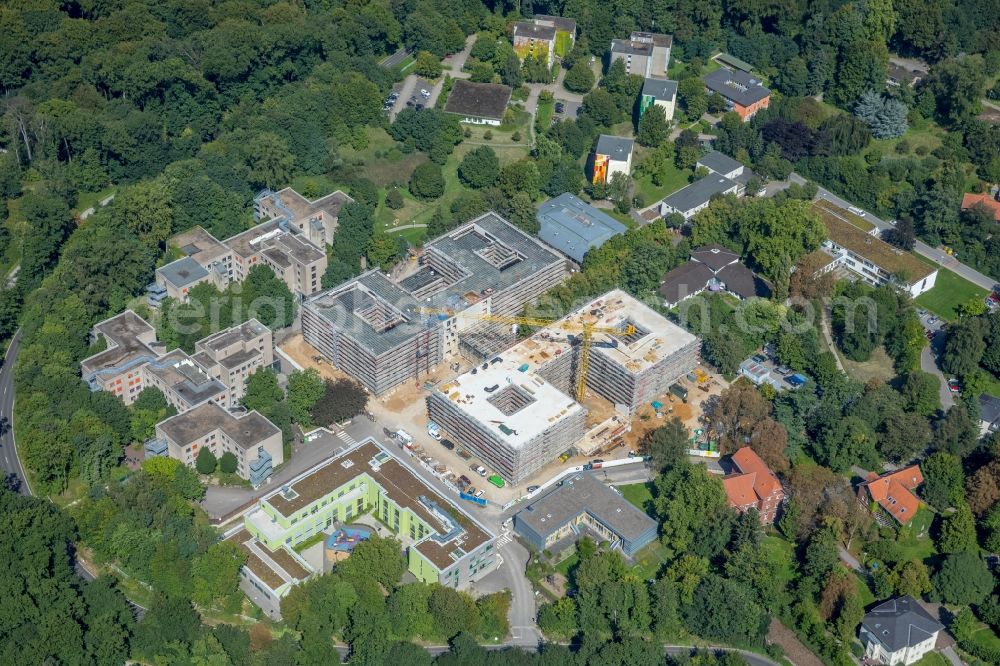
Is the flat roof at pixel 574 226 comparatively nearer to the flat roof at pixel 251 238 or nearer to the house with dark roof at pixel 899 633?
the flat roof at pixel 251 238

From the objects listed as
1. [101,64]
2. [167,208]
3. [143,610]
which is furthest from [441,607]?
[101,64]

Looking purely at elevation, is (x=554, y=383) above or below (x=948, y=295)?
below

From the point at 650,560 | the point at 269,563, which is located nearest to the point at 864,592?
the point at 650,560

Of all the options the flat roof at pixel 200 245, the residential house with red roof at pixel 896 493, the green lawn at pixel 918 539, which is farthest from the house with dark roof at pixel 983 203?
the flat roof at pixel 200 245

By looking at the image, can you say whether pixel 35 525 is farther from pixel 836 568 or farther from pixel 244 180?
pixel 836 568

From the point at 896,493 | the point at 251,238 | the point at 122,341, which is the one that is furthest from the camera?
the point at 251,238

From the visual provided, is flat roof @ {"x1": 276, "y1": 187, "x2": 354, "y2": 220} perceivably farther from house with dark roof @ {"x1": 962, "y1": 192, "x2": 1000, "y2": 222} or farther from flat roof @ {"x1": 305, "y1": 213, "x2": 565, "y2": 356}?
house with dark roof @ {"x1": 962, "y1": 192, "x2": 1000, "y2": 222}

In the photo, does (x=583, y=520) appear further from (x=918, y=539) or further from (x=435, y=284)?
(x=435, y=284)

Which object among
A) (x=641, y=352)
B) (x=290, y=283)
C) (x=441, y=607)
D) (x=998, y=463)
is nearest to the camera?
(x=441, y=607)
